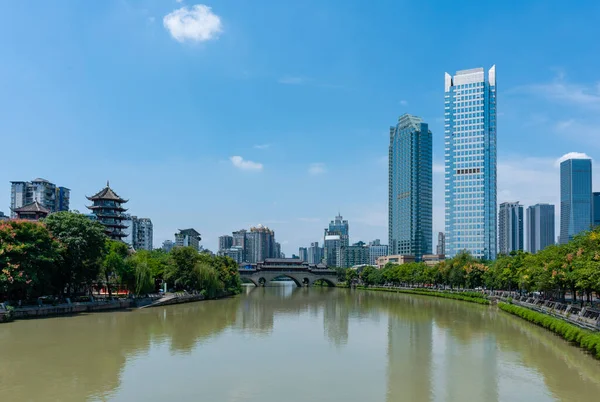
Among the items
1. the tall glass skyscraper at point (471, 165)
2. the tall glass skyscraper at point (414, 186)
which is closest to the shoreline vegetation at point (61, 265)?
the tall glass skyscraper at point (471, 165)

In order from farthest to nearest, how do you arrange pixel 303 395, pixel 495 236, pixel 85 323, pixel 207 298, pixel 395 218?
pixel 395 218 → pixel 495 236 → pixel 207 298 → pixel 85 323 → pixel 303 395

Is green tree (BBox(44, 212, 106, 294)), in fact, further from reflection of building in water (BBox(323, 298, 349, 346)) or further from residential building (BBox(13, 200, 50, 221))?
residential building (BBox(13, 200, 50, 221))

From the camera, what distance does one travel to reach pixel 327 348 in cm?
2402

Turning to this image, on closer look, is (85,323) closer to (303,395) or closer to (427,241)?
(303,395)

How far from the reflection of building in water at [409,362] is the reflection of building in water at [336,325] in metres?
2.55

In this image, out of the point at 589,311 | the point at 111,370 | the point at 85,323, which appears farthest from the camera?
the point at 85,323

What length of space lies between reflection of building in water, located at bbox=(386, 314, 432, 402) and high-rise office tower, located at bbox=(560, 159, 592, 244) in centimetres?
16513

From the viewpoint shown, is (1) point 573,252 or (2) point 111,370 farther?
(1) point 573,252

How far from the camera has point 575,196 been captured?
181250 mm

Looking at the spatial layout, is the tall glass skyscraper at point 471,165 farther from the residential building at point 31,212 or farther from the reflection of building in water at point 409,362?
the residential building at point 31,212

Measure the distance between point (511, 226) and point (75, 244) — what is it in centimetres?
18544

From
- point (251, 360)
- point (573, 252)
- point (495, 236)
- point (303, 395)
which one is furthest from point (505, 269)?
point (495, 236)

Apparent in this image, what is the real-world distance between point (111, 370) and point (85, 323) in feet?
45.2

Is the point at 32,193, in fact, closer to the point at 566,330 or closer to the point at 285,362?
the point at 285,362
